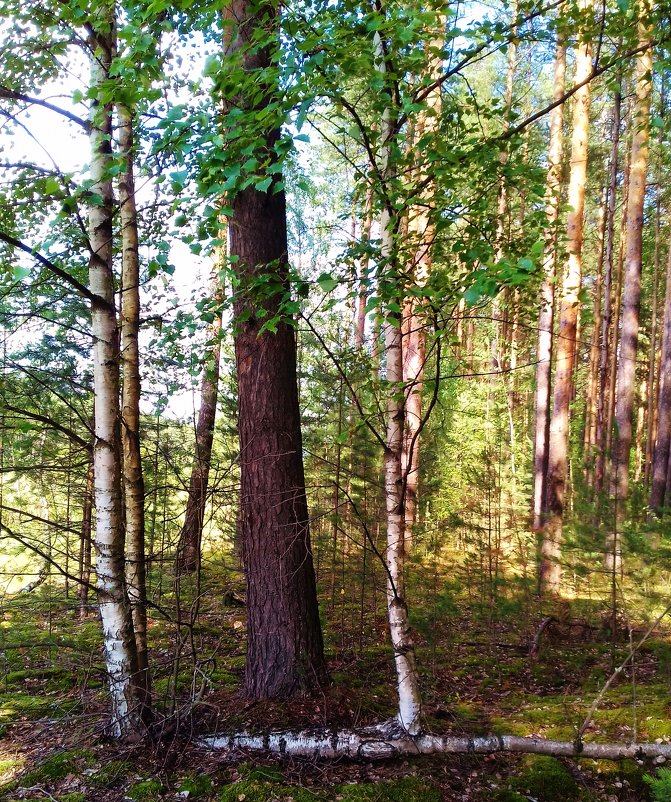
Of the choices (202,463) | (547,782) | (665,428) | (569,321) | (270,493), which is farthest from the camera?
(665,428)

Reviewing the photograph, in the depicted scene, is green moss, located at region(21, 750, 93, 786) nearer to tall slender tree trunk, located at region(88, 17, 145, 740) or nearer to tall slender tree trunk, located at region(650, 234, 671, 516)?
tall slender tree trunk, located at region(88, 17, 145, 740)

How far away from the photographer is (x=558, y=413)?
866 centimetres

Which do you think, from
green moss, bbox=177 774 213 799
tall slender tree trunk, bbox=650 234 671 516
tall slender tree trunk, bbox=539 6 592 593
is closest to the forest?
green moss, bbox=177 774 213 799

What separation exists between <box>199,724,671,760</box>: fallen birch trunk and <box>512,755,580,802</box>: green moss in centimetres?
8

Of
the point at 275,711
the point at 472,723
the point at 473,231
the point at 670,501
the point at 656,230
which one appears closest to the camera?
the point at 473,231

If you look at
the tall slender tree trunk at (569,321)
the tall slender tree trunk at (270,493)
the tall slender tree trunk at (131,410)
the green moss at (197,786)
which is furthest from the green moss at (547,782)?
the tall slender tree trunk at (569,321)

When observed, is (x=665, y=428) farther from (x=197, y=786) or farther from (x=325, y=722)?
(x=197, y=786)

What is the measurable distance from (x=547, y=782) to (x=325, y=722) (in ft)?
4.66

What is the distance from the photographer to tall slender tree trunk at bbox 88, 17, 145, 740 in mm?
3330

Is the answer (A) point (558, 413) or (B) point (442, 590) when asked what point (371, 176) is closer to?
(B) point (442, 590)

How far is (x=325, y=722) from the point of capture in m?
3.71

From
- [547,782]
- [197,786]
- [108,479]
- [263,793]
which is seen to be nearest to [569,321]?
[547,782]

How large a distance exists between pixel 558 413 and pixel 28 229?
25.0 ft

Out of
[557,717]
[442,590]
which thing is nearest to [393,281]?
[557,717]
